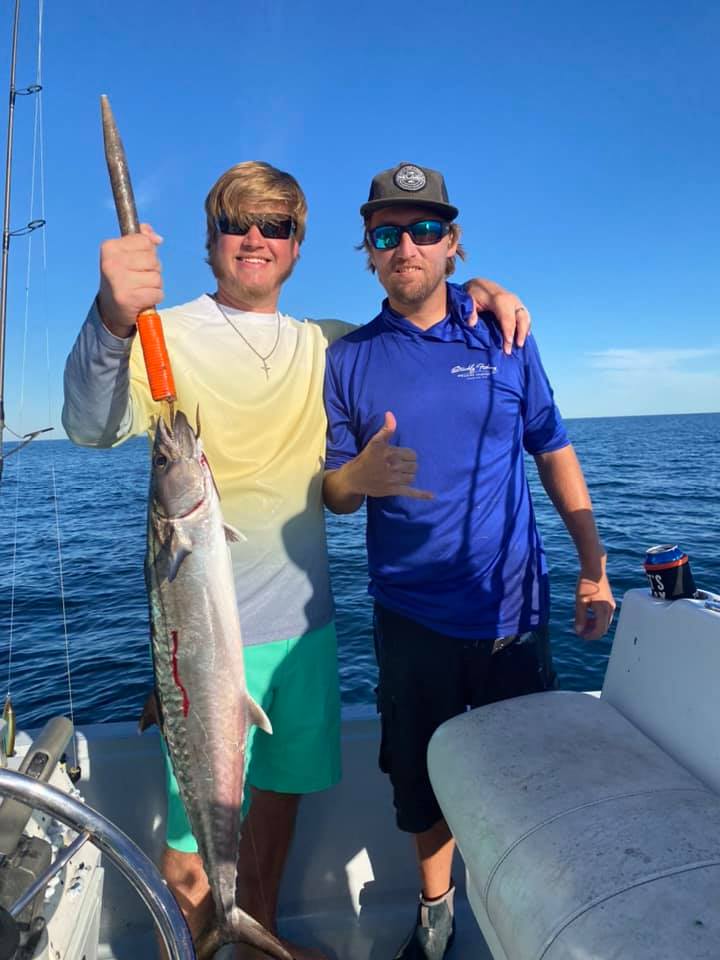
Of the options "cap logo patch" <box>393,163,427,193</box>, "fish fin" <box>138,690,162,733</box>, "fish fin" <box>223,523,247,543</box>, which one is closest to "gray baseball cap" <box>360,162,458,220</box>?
"cap logo patch" <box>393,163,427,193</box>

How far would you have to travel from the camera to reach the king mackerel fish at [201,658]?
6.81 feet

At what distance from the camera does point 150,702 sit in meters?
2.23

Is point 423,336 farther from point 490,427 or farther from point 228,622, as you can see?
point 228,622

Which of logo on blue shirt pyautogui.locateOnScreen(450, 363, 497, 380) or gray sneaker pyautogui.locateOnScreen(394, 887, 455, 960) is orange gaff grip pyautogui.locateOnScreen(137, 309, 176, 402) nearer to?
logo on blue shirt pyautogui.locateOnScreen(450, 363, 497, 380)

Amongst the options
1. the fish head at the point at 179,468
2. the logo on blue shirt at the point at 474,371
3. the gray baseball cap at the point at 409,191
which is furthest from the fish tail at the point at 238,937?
the gray baseball cap at the point at 409,191

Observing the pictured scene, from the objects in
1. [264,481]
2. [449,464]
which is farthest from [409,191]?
[264,481]

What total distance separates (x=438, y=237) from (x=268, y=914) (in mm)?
2986

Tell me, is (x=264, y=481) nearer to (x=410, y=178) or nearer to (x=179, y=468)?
(x=179, y=468)

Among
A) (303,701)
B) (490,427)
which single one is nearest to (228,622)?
(303,701)

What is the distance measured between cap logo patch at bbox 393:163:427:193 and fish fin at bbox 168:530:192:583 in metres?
1.72

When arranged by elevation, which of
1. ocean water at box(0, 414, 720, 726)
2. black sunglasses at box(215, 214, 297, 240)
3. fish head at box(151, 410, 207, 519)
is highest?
black sunglasses at box(215, 214, 297, 240)

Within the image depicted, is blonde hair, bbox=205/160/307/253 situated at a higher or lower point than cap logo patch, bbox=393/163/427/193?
lower

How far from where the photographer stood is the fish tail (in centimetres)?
215

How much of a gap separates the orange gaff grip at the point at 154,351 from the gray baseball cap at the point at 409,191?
1.27m
